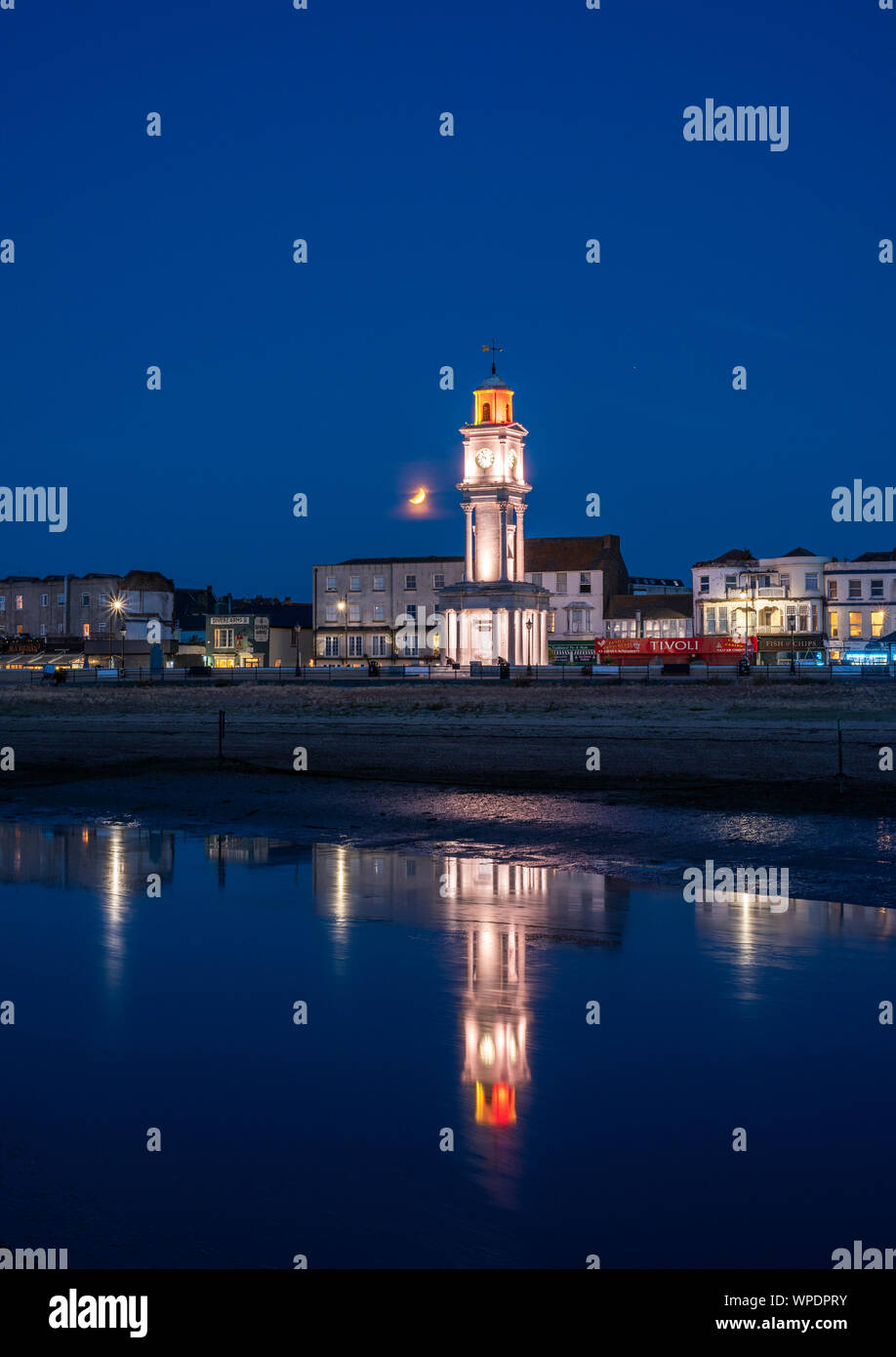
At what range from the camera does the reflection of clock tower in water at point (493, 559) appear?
87.1 metres

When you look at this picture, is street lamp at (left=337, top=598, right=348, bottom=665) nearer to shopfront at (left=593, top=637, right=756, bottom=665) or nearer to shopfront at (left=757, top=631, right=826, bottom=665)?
shopfront at (left=593, top=637, right=756, bottom=665)

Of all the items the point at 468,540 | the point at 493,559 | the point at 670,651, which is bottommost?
the point at 670,651

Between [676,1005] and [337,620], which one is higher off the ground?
[337,620]

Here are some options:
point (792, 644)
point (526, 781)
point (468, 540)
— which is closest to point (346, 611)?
point (468, 540)

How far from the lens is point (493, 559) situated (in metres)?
88.2

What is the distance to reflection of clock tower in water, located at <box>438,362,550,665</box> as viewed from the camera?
286ft

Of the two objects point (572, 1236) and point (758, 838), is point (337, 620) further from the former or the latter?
point (572, 1236)

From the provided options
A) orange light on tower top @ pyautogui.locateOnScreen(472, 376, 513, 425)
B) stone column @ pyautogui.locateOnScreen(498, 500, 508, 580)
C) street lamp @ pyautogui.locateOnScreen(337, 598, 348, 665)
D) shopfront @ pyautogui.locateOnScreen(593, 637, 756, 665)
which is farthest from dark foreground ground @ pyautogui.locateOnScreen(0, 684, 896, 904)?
street lamp @ pyautogui.locateOnScreen(337, 598, 348, 665)

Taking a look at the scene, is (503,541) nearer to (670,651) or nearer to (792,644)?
(670,651)

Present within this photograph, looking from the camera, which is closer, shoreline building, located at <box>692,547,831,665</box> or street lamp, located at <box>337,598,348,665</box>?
shoreline building, located at <box>692,547,831,665</box>

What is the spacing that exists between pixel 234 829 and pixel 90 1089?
11.6 m
